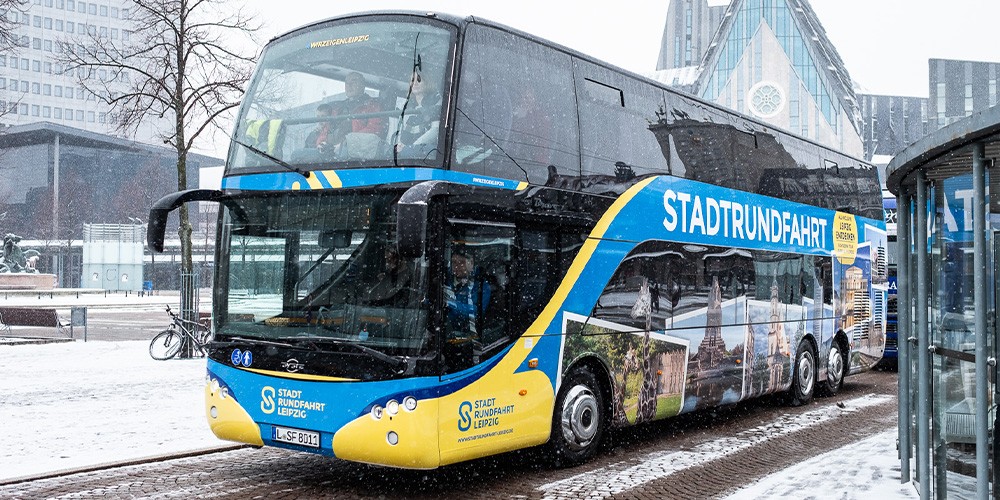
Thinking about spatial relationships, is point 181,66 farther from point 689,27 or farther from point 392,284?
point 689,27

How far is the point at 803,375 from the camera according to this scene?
1520 centimetres

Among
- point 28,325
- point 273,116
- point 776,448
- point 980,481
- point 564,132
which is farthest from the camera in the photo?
point 28,325

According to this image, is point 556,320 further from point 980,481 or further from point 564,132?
point 980,481

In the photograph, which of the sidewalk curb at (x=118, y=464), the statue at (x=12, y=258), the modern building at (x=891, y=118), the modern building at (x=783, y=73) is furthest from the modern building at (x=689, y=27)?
the sidewalk curb at (x=118, y=464)

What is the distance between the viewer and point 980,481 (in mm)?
5707

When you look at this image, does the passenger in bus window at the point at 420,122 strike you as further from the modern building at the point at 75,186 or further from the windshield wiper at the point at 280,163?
the modern building at the point at 75,186

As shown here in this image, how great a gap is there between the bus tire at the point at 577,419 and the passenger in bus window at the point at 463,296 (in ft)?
5.14

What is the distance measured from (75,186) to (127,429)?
8797cm

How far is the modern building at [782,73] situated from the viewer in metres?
87.5

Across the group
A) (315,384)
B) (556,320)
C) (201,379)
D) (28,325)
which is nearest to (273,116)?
(315,384)

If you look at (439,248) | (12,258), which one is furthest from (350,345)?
(12,258)

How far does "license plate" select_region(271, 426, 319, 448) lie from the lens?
828 cm

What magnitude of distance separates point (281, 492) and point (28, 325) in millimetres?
21155

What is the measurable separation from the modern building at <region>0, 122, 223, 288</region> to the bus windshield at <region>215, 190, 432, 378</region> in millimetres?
79725
